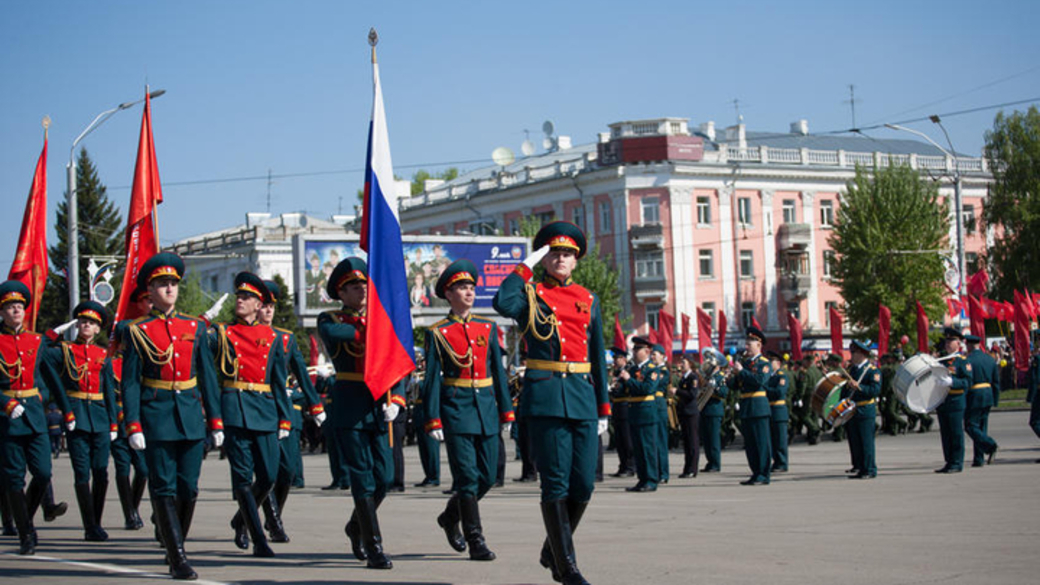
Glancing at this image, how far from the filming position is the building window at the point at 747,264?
67.2m

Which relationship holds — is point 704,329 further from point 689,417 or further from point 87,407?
point 87,407

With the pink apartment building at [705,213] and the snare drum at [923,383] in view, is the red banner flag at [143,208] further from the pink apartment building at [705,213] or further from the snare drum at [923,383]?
the pink apartment building at [705,213]

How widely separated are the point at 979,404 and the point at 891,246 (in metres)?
44.6

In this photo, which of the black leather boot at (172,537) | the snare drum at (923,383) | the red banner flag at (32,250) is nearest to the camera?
the black leather boot at (172,537)

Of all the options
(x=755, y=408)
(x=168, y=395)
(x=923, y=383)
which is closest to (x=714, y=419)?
(x=755, y=408)

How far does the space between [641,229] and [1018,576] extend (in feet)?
187

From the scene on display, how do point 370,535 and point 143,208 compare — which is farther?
point 143,208

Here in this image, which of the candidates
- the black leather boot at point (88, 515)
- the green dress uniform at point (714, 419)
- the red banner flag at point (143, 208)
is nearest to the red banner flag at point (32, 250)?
the red banner flag at point (143, 208)

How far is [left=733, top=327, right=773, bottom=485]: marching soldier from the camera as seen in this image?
17.5m

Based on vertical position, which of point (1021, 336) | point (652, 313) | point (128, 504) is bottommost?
point (128, 504)

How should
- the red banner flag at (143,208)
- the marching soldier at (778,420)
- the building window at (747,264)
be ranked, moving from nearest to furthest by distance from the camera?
the red banner flag at (143,208)
the marching soldier at (778,420)
the building window at (747,264)

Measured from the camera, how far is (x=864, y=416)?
17.8 meters

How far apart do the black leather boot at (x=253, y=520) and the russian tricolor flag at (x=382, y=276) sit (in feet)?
4.55

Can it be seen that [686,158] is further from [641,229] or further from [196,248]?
[196,248]
